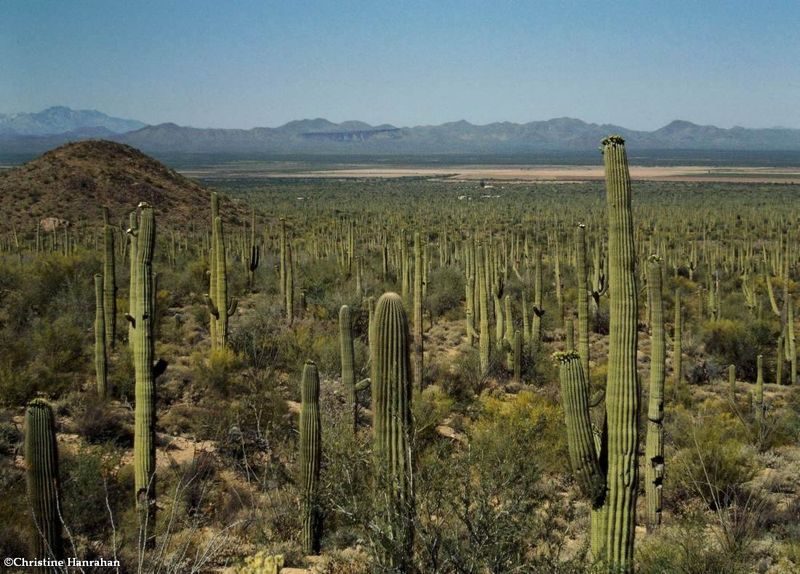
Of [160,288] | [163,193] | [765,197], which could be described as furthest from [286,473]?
[765,197]

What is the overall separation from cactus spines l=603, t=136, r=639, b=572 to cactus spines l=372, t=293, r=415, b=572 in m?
1.79

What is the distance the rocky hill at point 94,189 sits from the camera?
1698 inches

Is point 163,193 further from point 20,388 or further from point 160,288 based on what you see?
point 20,388

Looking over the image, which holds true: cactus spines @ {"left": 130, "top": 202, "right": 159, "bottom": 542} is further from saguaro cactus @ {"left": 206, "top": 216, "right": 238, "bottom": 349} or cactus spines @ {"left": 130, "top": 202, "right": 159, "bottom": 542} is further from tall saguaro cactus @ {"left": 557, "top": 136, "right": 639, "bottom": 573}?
saguaro cactus @ {"left": 206, "top": 216, "right": 238, "bottom": 349}

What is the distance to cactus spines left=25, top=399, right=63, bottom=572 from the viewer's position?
639 cm

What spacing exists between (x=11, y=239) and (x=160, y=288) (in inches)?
703

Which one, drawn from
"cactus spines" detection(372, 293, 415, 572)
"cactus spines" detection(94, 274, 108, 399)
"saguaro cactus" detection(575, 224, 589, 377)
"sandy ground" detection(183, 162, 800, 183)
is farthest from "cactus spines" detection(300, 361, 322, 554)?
"sandy ground" detection(183, 162, 800, 183)

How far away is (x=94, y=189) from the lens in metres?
46.2

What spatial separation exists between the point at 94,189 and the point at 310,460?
4314 centimetres

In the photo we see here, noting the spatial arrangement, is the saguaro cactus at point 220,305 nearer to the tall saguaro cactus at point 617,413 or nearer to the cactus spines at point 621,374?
the tall saguaro cactus at point 617,413

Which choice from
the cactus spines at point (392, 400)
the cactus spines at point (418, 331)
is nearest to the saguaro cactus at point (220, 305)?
the cactus spines at point (418, 331)

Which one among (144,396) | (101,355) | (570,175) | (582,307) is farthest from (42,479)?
(570,175)

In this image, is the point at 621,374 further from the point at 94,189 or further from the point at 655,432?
the point at 94,189

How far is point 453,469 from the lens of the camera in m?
6.49
